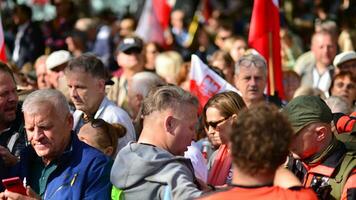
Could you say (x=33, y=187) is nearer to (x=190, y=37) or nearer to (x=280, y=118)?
(x=280, y=118)

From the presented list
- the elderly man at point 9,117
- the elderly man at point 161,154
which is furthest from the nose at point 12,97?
the elderly man at point 161,154

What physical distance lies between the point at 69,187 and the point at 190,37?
11452 millimetres

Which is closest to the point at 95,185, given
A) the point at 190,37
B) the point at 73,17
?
the point at 190,37

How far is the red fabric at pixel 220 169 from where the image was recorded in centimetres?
712

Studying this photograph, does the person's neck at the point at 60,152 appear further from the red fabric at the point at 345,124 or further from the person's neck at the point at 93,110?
the person's neck at the point at 93,110

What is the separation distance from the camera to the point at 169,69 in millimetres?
14016

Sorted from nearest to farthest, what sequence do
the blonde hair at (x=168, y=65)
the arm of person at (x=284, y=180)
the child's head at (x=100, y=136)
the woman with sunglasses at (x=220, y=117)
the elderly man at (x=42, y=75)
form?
the arm of person at (x=284, y=180)
the woman with sunglasses at (x=220, y=117)
the child's head at (x=100, y=136)
the elderly man at (x=42, y=75)
the blonde hair at (x=168, y=65)

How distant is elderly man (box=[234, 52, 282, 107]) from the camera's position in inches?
395

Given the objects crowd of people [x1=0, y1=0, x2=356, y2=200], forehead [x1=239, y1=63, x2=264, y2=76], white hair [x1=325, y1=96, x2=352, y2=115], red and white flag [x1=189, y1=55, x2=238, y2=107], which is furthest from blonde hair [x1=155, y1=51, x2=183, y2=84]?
white hair [x1=325, y1=96, x2=352, y2=115]

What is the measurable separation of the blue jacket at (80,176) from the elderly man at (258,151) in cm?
174

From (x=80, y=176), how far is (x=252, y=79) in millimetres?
3691

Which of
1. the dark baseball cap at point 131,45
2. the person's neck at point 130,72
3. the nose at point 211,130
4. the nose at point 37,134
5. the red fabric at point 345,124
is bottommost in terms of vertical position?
the person's neck at point 130,72

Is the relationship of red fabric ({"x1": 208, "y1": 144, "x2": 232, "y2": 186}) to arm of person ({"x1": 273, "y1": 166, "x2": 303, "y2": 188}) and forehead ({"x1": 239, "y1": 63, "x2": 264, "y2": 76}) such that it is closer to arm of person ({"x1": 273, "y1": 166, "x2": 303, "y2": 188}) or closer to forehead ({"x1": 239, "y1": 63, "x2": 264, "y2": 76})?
arm of person ({"x1": 273, "y1": 166, "x2": 303, "y2": 188})

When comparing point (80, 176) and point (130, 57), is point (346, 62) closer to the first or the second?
point (130, 57)
